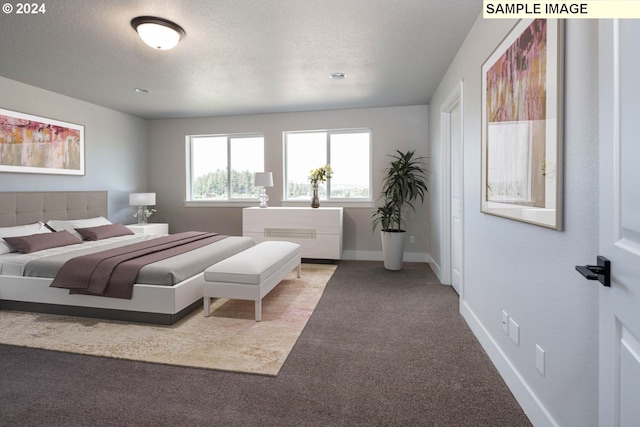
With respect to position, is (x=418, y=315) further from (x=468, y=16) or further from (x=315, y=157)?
(x=315, y=157)

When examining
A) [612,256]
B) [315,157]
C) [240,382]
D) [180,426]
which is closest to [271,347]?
[240,382]

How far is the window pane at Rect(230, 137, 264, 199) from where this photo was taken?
565cm

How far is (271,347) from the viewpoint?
229 cm

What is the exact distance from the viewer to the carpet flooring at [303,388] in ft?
5.21

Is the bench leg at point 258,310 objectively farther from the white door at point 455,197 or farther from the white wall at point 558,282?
the white door at point 455,197

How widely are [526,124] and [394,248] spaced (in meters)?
3.00

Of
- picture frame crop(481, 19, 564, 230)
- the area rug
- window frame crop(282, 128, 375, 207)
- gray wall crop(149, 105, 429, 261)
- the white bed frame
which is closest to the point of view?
picture frame crop(481, 19, 564, 230)

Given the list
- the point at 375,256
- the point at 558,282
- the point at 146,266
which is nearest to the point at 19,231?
the point at 146,266

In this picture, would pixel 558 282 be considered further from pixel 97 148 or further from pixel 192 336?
pixel 97 148

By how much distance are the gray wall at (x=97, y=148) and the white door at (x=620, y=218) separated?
5222 mm

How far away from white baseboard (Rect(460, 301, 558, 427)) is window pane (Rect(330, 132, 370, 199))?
10.3 feet

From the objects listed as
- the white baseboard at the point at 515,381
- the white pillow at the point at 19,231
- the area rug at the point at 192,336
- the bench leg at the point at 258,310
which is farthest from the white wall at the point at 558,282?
the white pillow at the point at 19,231

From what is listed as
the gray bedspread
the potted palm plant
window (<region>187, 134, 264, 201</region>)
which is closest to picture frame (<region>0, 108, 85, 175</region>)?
the gray bedspread

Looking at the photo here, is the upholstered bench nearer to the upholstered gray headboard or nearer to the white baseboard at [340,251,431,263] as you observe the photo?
the white baseboard at [340,251,431,263]
